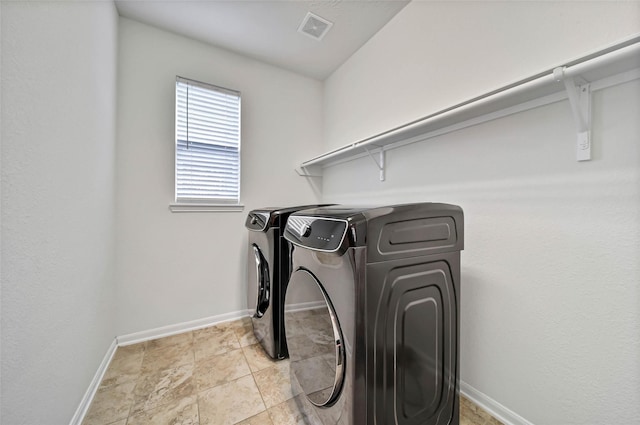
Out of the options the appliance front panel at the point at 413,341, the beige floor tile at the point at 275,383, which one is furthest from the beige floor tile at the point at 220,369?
the appliance front panel at the point at 413,341

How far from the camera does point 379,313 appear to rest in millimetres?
815

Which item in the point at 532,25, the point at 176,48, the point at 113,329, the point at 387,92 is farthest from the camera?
the point at 176,48

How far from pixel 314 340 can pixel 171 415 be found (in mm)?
862

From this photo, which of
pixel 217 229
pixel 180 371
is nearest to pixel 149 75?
pixel 217 229

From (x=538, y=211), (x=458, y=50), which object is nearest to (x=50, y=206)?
(x=538, y=211)

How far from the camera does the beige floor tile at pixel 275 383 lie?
128 centimetres

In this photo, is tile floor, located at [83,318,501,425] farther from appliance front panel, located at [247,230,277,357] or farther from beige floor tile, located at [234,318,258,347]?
appliance front panel, located at [247,230,277,357]

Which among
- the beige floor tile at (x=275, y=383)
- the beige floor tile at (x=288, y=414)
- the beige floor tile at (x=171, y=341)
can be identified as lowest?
the beige floor tile at (x=171, y=341)

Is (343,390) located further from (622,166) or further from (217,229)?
(217,229)

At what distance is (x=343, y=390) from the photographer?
829 mm

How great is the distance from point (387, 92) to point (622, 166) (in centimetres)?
144

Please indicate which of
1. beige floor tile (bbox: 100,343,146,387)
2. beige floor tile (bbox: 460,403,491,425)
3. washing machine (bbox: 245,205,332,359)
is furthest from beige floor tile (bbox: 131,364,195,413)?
beige floor tile (bbox: 460,403,491,425)

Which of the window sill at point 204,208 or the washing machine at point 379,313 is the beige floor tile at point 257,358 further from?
the window sill at point 204,208

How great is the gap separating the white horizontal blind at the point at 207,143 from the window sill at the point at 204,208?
0.05 metres
